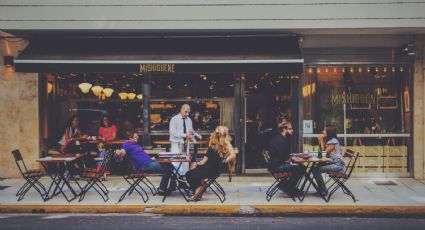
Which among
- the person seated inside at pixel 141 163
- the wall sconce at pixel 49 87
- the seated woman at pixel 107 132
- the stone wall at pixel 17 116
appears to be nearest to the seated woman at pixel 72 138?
the seated woman at pixel 107 132

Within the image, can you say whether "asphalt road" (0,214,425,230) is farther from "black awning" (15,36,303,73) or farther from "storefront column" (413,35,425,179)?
"storefront column" (413,35,425,179)

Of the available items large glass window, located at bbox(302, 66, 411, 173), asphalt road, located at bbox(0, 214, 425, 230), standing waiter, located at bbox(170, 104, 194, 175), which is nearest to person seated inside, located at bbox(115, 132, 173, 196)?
asphalt road, located at bbox(0, 214, 425, 230)

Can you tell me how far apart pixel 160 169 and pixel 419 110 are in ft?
21.4

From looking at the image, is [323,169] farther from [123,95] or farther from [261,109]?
[123,95]

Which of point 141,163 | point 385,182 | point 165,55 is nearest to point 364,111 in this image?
point 385,182

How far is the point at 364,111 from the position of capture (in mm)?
13070

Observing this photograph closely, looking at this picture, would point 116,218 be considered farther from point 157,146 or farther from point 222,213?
point 157,146

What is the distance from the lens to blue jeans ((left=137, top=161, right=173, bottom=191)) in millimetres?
10172

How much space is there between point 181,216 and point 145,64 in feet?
12.1

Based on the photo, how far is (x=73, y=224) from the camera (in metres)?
8.55

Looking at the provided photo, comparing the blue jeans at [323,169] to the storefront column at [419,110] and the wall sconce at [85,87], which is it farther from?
the wall sconce at [85,87]

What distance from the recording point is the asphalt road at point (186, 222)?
8383mm

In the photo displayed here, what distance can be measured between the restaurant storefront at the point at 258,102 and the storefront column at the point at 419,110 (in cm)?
16

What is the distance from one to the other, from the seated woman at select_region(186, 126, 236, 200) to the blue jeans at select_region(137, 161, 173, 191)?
1.72ft
